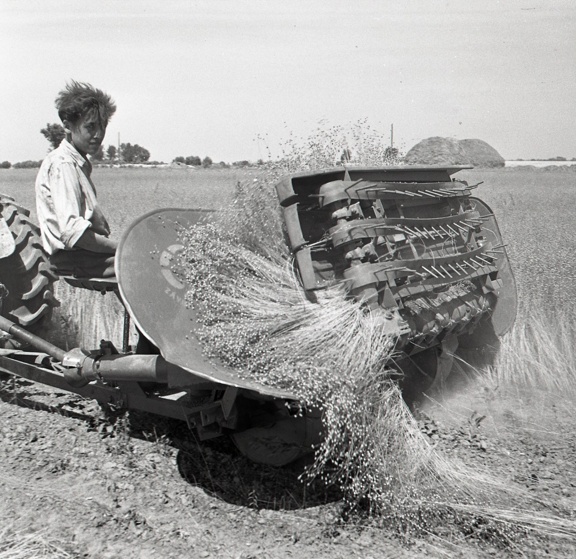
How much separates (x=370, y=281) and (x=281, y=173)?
3.27 feet

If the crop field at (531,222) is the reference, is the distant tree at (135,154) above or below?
above

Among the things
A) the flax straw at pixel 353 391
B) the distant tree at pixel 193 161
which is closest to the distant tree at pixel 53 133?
the flax straw at pixel 353 391

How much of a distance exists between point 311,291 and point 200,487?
48.1 inches

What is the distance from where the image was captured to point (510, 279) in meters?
4.85

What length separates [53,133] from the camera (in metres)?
5.20

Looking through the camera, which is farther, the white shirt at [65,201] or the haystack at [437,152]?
the haystack at [437,152]

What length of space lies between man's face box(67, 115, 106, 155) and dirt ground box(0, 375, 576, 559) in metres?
1.74

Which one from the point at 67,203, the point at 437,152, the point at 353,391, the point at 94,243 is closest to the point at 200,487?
the point at 353,391

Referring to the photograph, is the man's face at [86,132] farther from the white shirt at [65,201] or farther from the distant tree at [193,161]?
the distant tree at [193,161]

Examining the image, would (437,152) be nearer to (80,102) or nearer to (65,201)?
(80,102)

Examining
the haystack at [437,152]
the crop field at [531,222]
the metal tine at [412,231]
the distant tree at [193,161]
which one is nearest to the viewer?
the metal tine at [412,231]

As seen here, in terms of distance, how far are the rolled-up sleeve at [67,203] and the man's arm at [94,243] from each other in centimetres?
5

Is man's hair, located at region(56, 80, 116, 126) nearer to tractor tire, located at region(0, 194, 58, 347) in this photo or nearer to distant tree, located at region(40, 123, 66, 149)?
distant tree, located at region(40, 123, 66, 149)

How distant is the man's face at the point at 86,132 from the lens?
4238 mm
